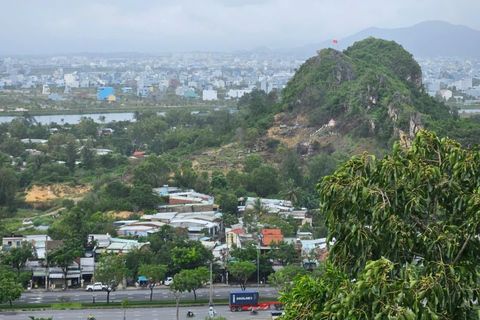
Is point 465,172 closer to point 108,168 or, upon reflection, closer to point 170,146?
point 108,168

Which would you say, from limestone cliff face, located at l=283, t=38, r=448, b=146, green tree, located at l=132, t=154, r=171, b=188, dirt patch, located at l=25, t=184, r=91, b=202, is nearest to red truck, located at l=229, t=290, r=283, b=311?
green tree, located at l=132, t=154, r=171, b=188

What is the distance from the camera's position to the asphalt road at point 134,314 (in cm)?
2283

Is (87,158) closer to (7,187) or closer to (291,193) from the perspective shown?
(7,187)

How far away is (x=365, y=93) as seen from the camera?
161 ft

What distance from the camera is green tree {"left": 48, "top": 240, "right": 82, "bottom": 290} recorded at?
26984 millimetres

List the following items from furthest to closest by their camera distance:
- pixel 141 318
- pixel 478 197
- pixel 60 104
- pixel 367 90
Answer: pixel 60 104 < pixel 367 90 < pixel 141 318 < pixel 478 197

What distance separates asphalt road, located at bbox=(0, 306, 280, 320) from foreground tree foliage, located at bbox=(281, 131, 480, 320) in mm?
14545

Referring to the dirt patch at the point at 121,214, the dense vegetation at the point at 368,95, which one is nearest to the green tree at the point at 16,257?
the dirt patch at the point at 121,214

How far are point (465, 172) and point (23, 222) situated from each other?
3202 cm

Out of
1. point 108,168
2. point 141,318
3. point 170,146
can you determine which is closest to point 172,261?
point 141,318

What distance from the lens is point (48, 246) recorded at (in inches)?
1141

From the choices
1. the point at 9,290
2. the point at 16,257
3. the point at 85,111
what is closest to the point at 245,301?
the point at 9,290

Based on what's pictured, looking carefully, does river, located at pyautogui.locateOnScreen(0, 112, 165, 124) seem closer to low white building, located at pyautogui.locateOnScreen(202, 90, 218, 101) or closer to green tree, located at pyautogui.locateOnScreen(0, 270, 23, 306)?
low white building, located at pyautogui.locateOnScreen(202, 90, 218, 101)

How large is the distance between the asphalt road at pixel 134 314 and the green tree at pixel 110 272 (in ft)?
3.88
